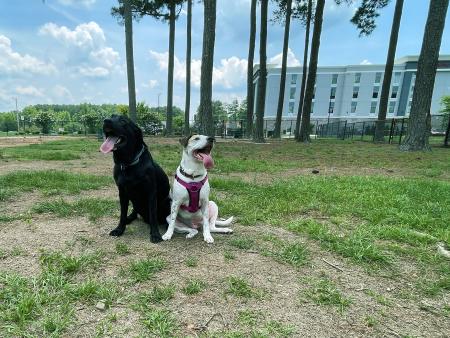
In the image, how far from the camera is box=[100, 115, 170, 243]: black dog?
2.78 m

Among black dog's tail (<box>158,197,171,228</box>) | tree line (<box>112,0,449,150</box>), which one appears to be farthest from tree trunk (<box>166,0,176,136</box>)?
black dog's tail (<box>158,197,171,228</box>)

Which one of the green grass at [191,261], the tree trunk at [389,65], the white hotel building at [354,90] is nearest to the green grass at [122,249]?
the green grass at [191,261]

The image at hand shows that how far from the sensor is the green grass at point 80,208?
396 centimetres

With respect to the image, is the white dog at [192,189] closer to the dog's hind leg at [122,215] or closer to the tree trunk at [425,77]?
the dog's hind leg at [122,215]

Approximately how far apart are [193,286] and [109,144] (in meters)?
1.47

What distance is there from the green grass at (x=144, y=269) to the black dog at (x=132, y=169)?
1.64 ft

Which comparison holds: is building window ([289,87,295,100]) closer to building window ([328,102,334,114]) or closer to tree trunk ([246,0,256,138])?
building window ([328,102,334,114])

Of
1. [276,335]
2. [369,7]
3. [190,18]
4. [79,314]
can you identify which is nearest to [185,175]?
[79,314]

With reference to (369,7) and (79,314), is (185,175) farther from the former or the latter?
(369,7)

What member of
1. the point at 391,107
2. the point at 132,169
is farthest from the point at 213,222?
the point at 391,107

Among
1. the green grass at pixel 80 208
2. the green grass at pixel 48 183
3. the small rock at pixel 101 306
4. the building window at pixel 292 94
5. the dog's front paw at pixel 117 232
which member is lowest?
the green grass at pixel 48 183

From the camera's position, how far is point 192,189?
3010 millimetres

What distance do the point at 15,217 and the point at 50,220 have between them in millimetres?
466

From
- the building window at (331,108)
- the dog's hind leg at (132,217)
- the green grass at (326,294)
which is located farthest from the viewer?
the building window at (331,108)
